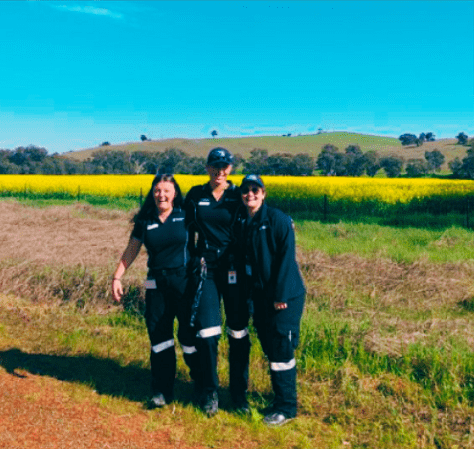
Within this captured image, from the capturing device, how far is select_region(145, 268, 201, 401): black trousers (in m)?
3.71

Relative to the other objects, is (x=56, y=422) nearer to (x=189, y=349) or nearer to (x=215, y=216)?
(x=189, y=349)

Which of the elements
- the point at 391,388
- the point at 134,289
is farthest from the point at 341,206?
the point at 391,388

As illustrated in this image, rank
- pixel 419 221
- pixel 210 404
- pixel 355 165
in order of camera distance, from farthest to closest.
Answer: pixel 355 165, pixel 419 221, pixel 210 404

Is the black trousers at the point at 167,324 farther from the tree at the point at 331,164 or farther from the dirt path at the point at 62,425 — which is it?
the tree at the point at 331,164

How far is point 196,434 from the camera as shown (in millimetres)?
3514

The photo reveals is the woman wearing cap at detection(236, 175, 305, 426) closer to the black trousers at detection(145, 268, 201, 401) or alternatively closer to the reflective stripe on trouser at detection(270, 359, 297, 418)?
the reflective stripe on trouser at detection(270, 359, 297, 418)

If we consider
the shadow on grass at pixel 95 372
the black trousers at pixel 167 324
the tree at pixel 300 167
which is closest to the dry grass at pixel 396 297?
the black trousers at pixel 167 324

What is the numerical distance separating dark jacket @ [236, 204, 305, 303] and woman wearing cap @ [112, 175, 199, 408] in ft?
1.84

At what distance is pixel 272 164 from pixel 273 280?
3863 cm

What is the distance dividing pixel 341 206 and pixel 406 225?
5.27 meters

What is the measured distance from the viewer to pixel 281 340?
3.51m

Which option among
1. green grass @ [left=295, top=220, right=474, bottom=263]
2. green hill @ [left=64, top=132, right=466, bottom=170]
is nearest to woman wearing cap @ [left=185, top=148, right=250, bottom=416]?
green grass @ [left=295, top=220, right=474, bottom=263]

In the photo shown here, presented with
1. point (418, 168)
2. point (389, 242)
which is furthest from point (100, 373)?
point (418, 168)

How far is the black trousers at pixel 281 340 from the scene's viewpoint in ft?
11.4
